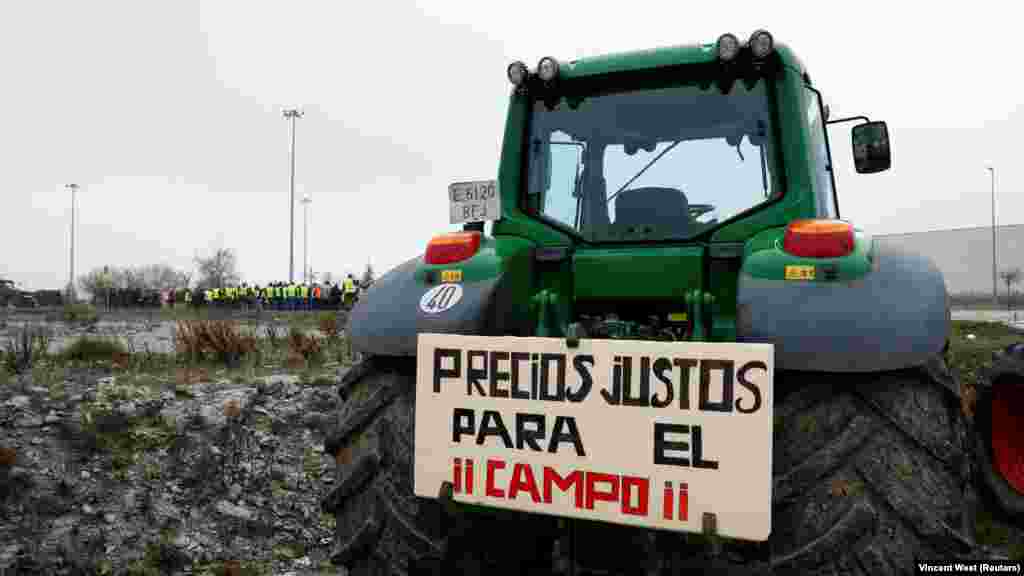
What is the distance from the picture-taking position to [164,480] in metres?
4.50

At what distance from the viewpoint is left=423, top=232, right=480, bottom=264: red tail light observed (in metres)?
2.86

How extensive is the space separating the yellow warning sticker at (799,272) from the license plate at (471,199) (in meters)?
1.06

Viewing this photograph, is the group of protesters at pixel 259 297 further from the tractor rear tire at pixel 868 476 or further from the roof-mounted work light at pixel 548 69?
the tractor rear tire at pixel 868 476

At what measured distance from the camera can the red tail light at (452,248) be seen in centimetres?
286

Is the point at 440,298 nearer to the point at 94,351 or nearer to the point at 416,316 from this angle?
the point at 416,316

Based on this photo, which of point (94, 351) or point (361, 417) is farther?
point (94, 351)

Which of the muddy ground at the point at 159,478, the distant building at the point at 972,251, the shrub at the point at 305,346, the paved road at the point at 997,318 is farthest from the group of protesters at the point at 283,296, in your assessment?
the distant building at the point at 972,251

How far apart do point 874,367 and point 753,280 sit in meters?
0.42

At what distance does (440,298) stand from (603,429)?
2.67ft

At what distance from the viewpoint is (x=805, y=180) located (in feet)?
9.39

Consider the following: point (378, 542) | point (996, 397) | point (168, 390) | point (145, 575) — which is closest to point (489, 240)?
point (378, 542)

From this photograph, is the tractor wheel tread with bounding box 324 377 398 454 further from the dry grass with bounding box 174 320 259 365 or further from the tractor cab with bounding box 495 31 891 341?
the dry grass with bounding box 174 320 259 365

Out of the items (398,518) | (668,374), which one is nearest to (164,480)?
(398,518)

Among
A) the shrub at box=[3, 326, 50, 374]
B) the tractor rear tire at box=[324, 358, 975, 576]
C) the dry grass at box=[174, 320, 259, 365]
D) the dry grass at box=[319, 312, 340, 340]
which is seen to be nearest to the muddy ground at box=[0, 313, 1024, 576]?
the shrub at box=[3, 326, 50, 374]
